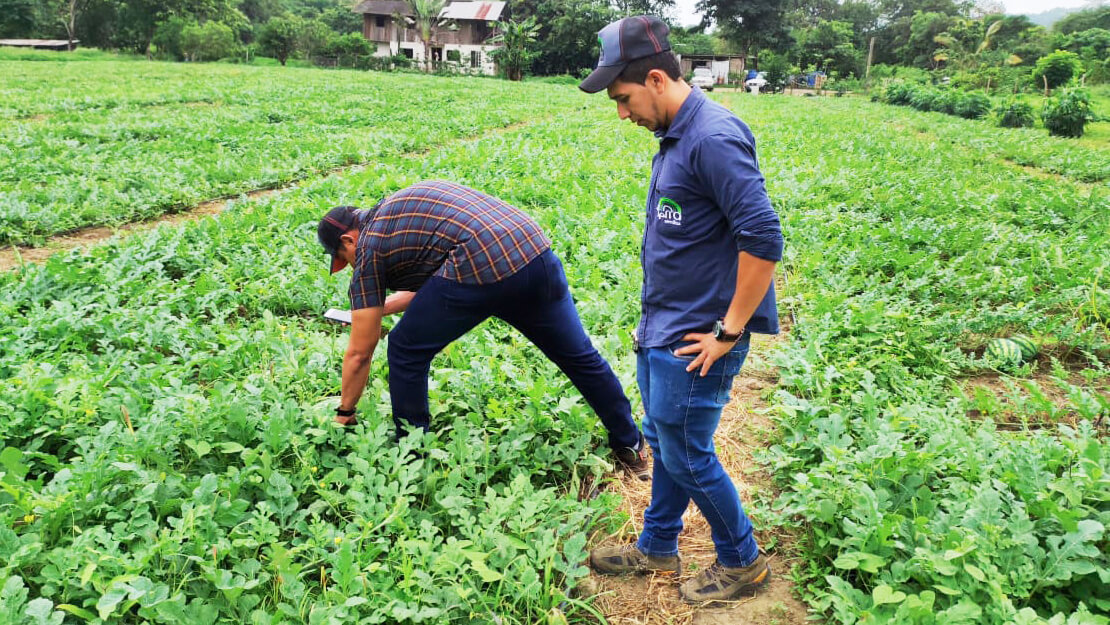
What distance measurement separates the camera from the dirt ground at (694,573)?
2.74 m

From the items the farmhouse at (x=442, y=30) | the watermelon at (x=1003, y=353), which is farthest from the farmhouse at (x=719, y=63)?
the watermelon at (x=1003, y=353)

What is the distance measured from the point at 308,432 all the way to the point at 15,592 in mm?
1222

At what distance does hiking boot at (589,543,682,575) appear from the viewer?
2939 millimetres

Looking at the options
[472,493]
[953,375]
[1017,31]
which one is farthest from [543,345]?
[1017,31]

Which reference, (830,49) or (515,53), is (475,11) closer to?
(515,53)

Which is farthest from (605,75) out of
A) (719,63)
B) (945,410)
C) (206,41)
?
(719,63)

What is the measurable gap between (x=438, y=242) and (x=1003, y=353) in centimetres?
381

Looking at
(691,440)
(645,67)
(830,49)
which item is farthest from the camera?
(830,49)

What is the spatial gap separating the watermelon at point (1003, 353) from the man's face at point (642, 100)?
138 inches

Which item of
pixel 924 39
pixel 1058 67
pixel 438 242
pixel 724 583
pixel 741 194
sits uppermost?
pixel 924 39

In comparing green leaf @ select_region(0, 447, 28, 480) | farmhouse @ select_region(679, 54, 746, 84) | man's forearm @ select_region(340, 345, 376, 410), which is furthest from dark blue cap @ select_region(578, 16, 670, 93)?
farmhouse @ select_region(679, 54, 746, 84)

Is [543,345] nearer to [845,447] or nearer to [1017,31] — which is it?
[845,447]

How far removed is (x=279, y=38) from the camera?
5022 cm

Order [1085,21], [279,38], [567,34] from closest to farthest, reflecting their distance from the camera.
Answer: [279,38], [567,34], [1085,21]
